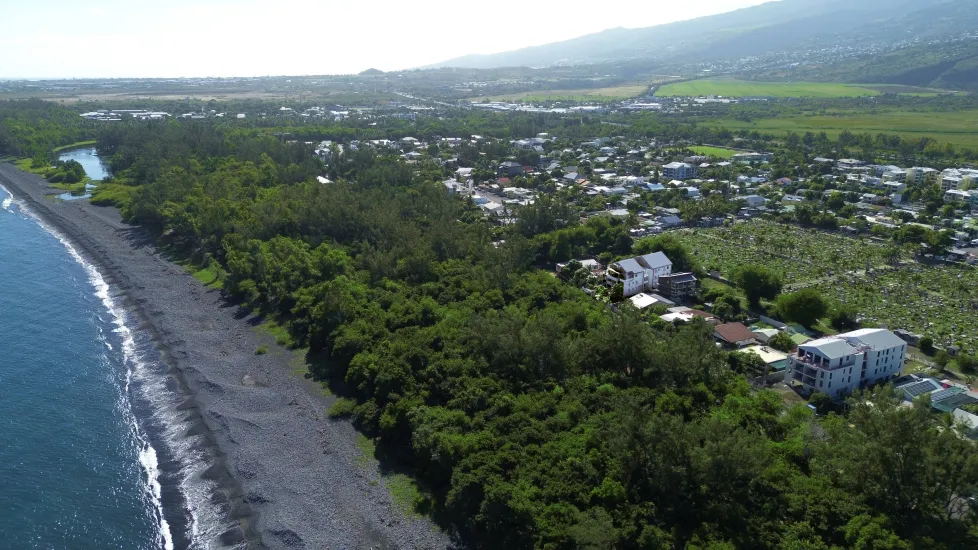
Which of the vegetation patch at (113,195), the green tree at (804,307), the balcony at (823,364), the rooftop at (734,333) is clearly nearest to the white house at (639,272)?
the rooftop at (734,333)

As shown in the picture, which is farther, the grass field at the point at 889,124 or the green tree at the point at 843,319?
the grass field at the point at 889,124

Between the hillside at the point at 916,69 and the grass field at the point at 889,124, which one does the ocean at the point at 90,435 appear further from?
the hillside at the point at 916,69

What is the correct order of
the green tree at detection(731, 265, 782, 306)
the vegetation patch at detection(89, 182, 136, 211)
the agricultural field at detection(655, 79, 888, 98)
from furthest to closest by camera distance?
the agricultural field at detection(655, 79, 888, 98) < the vegetation patch at detection(89, 182, 136, 211) < the green tree at detection(731, 265, 782, 306)

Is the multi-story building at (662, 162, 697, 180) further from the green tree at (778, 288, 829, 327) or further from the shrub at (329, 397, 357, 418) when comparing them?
the shrub at (329, 397, 357, 418)

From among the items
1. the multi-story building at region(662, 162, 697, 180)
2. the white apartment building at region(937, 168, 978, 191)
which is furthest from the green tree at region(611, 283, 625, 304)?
the white apartment building at region(937, 168, 978, 191)

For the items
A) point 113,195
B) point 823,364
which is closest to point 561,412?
point 823,364

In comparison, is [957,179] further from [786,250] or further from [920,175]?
[786,250]

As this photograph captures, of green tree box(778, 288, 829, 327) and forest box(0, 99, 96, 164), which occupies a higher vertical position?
forest box(0, 99, 96, 164)
